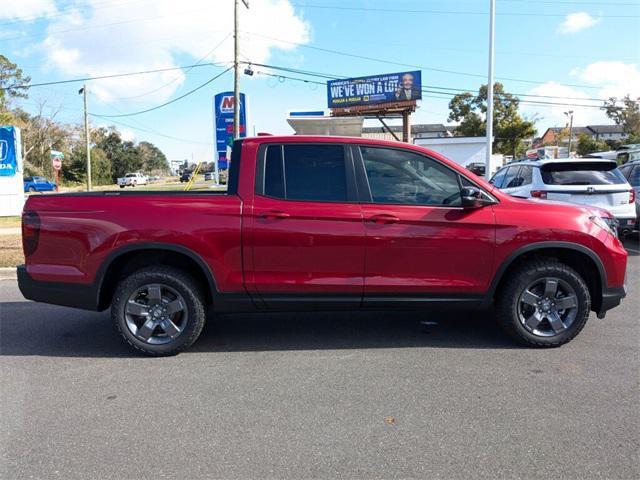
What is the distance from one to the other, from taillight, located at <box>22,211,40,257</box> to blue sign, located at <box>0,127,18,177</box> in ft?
52.5

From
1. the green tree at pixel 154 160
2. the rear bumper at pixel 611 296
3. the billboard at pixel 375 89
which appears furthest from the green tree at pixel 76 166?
the rear bumper at pixel 611 296

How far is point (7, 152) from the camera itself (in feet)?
58.6

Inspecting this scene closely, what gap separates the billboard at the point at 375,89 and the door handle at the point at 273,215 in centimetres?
3030

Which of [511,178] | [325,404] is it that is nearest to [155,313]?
[325,404]

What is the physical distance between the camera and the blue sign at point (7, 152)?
17797 millimetres

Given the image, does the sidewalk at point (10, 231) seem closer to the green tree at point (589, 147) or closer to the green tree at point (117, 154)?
the green tree at point (589, 147)

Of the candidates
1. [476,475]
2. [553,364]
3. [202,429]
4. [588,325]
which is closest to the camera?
[476,475]

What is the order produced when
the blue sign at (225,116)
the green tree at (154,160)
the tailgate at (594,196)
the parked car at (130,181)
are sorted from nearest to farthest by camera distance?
the tailgate at (594,196)
the blue sign at (225,116)
the parked car at (130,181)
the green tree at (154,160)

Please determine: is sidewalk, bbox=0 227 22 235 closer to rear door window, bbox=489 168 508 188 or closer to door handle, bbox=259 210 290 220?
door handle, bbox=259 210 290 220

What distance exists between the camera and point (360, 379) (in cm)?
394

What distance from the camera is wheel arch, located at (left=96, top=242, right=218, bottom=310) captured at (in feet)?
14.1

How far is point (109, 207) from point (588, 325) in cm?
492

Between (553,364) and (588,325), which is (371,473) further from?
(588,325)

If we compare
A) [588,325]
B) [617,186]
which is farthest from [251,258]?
[617,186]
